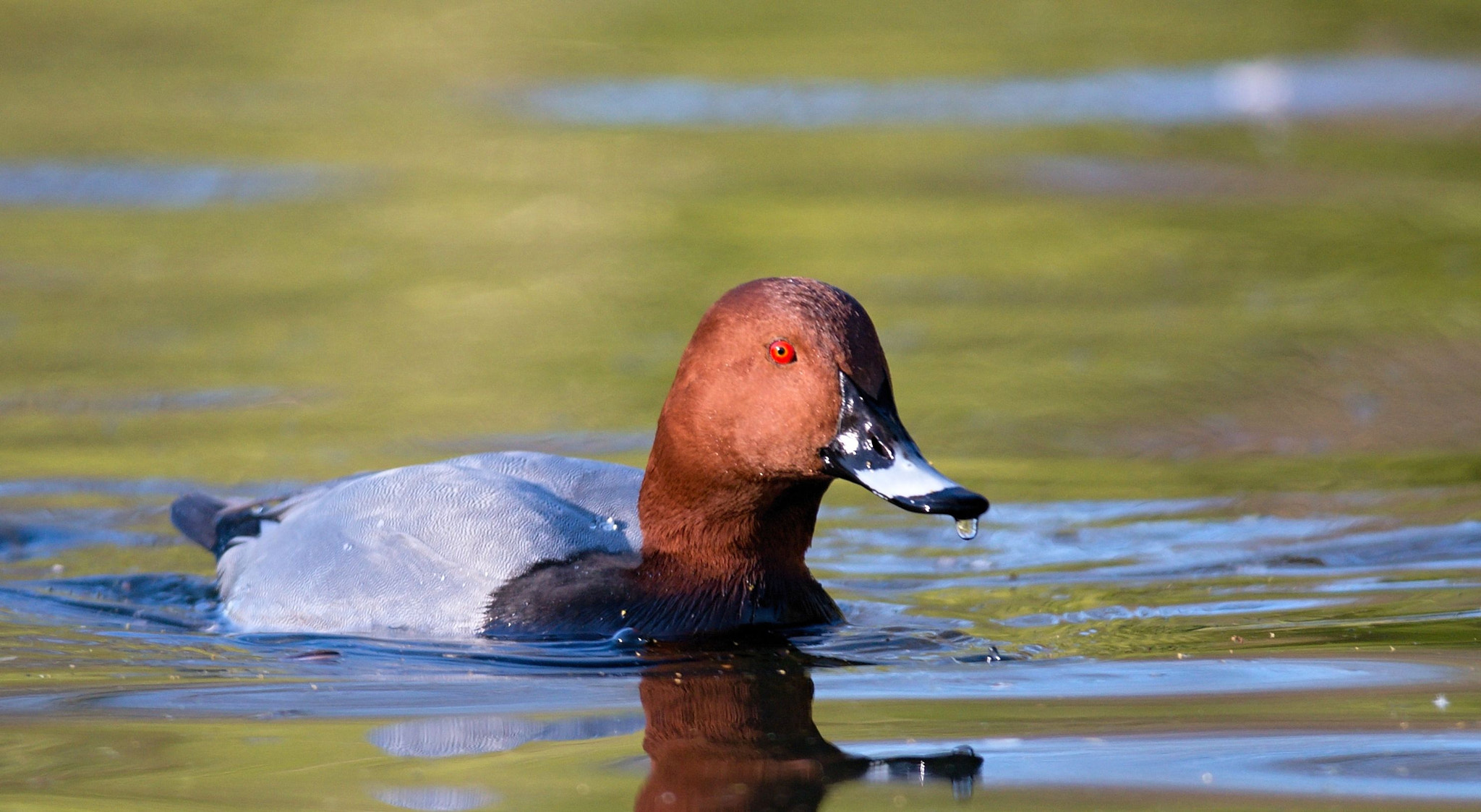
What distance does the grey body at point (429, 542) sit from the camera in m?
5.54

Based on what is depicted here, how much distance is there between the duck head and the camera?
504cm

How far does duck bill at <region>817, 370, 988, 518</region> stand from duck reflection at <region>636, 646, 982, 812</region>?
21.2 inches

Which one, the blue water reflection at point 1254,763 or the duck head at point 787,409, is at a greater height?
the duck head at point 787,409

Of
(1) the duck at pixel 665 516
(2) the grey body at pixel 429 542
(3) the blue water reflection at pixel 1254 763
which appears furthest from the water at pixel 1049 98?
(3) the blue water reflection at pixel 1254 763

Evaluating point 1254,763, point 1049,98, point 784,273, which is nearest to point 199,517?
point 1254,763

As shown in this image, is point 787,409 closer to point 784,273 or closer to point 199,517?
point 199,517

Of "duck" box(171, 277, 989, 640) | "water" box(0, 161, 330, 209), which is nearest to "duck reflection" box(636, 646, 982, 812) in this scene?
"duck" box(171, 277, 989, 640)

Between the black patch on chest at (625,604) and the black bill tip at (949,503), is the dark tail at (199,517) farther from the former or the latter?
the black bill tip at (949,503)

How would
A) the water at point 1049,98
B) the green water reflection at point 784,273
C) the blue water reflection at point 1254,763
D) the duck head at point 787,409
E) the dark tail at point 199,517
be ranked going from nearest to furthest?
1. the blue water reflection at point 1254,763
2. the green water reflection at point 784,273
3. the duck head at point 787,409
4. the dark tail at point 199,517
5. the water at point 1049,98

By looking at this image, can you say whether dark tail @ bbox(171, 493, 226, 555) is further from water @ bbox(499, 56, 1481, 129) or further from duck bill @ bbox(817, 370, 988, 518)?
water @ bbox(499, 56, 1481, 129)

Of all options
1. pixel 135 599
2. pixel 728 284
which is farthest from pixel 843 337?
pixel 728 284

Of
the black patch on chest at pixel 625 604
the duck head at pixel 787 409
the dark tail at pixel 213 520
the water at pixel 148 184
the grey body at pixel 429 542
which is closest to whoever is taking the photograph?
the duck head at pixel 787 409

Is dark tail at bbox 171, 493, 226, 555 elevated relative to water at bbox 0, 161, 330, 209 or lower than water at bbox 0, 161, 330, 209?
lower

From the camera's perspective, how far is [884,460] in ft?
16.4
